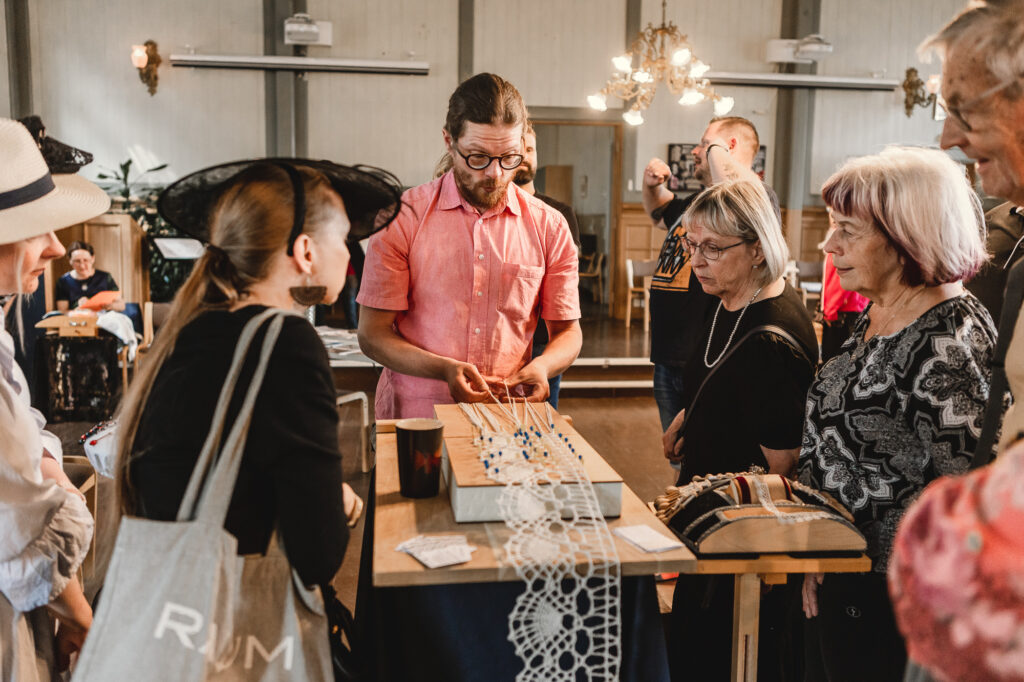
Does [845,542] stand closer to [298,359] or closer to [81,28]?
[298,359]

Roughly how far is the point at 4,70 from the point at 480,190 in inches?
390

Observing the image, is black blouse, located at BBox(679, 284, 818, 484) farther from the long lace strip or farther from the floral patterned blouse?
the long lace strip

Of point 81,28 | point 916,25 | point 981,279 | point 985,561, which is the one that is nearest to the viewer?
point 985,561

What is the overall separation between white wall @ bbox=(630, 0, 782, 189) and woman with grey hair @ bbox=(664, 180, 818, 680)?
28.6ft

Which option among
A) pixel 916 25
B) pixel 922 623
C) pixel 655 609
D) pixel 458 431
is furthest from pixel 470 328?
pixel 916 25

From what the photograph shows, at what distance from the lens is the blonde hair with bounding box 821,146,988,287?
1.49m

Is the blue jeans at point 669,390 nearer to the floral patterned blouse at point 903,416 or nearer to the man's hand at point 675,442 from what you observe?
the man's hand at point 675,442

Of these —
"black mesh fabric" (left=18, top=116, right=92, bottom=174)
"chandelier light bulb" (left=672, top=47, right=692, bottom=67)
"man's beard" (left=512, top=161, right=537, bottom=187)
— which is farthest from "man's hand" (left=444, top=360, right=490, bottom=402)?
"chandelier light bulb" (left=672, top=47, right=692, bottom=67)

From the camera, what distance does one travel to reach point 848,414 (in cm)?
151

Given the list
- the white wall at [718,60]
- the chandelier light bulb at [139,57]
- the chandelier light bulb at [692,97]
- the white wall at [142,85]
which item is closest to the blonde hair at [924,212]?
the chandelier light bulb at [692,97]

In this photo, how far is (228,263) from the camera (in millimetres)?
1203

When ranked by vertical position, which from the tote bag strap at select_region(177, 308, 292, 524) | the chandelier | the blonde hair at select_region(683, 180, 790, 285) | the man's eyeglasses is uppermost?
the chandelier

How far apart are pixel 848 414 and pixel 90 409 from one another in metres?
5.71

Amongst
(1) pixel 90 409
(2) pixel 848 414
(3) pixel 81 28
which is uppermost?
(3) pixel 81 28
